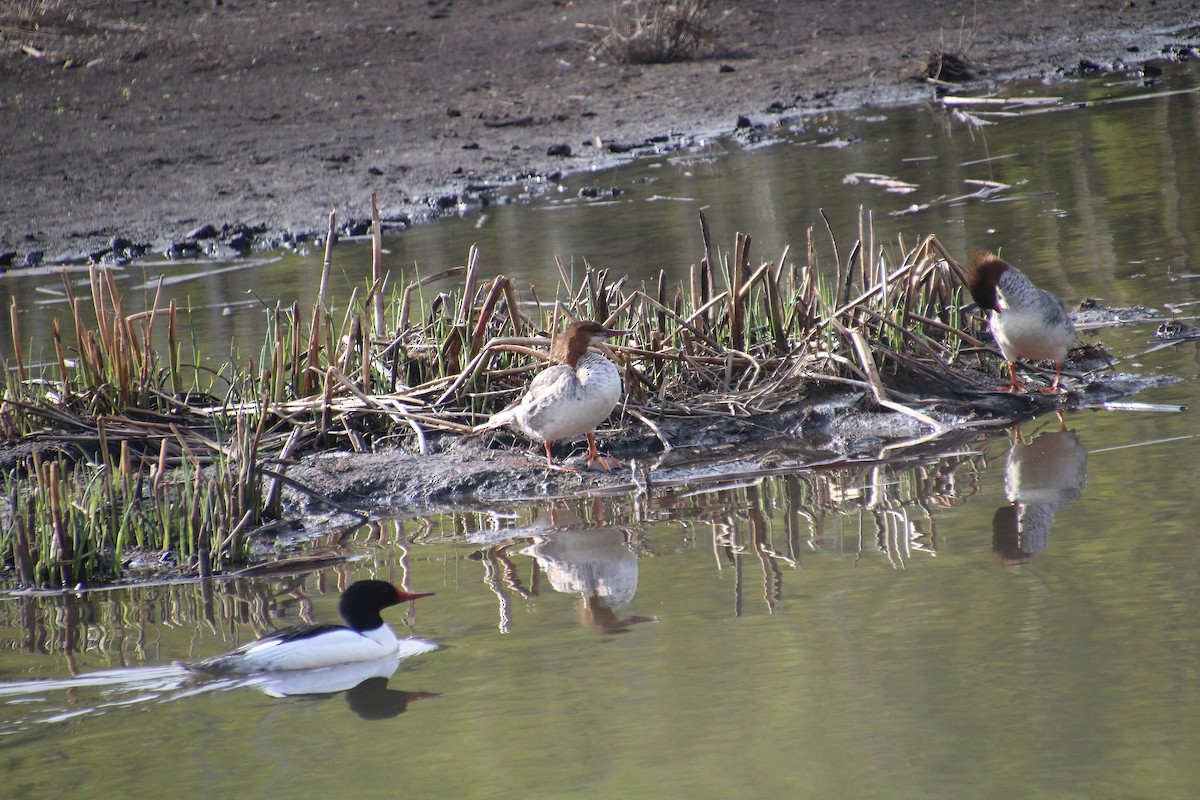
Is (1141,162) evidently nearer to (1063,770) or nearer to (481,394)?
(481,394)

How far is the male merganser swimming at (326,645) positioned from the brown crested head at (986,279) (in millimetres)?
3704

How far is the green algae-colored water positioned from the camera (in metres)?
3.75

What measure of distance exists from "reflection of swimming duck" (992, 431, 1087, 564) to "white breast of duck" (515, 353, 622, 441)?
175cm

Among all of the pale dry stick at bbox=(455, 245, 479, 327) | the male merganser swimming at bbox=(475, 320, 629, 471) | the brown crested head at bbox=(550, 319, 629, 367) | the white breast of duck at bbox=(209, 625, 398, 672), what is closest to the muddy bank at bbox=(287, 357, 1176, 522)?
the male merganser swimming at bbox=(475, 320, 629, 471)

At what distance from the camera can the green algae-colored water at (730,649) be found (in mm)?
3752

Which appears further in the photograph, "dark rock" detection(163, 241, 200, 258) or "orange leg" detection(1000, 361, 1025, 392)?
"dark rock" detection(163, 241, 200, 258)

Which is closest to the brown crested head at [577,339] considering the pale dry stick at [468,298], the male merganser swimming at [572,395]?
the male merganser swimming at [572,395]

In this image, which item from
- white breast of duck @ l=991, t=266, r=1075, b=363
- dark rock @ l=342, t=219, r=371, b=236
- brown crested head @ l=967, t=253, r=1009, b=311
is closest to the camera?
white breast of duck @ l=991, t=266, r=1075, b=363

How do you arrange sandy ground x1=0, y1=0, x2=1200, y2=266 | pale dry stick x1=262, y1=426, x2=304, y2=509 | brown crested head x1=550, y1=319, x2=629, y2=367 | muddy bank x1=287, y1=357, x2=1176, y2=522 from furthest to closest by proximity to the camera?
sandy ground x1=0, y1=0, x2=1200, y2=266
brown crested head x1=550, y1=319, x2=629, y2=367
muddy bank x1=287, y1=357, x2=1176, y2=522
pale dry stick x1=262, y1=426, x2=304, y2=509

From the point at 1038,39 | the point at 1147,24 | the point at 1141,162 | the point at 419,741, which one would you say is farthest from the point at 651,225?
the point at 1147,24

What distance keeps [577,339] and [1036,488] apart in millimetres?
2132

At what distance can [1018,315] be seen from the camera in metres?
6.89

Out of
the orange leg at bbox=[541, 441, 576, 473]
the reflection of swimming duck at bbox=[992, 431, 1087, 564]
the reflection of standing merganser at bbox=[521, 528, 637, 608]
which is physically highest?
the orange leg at bbox=[541, 441, 576, 473]

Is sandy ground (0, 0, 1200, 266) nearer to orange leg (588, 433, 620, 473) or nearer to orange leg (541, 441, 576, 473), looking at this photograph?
orange leg (541, 441, 576, 473)
